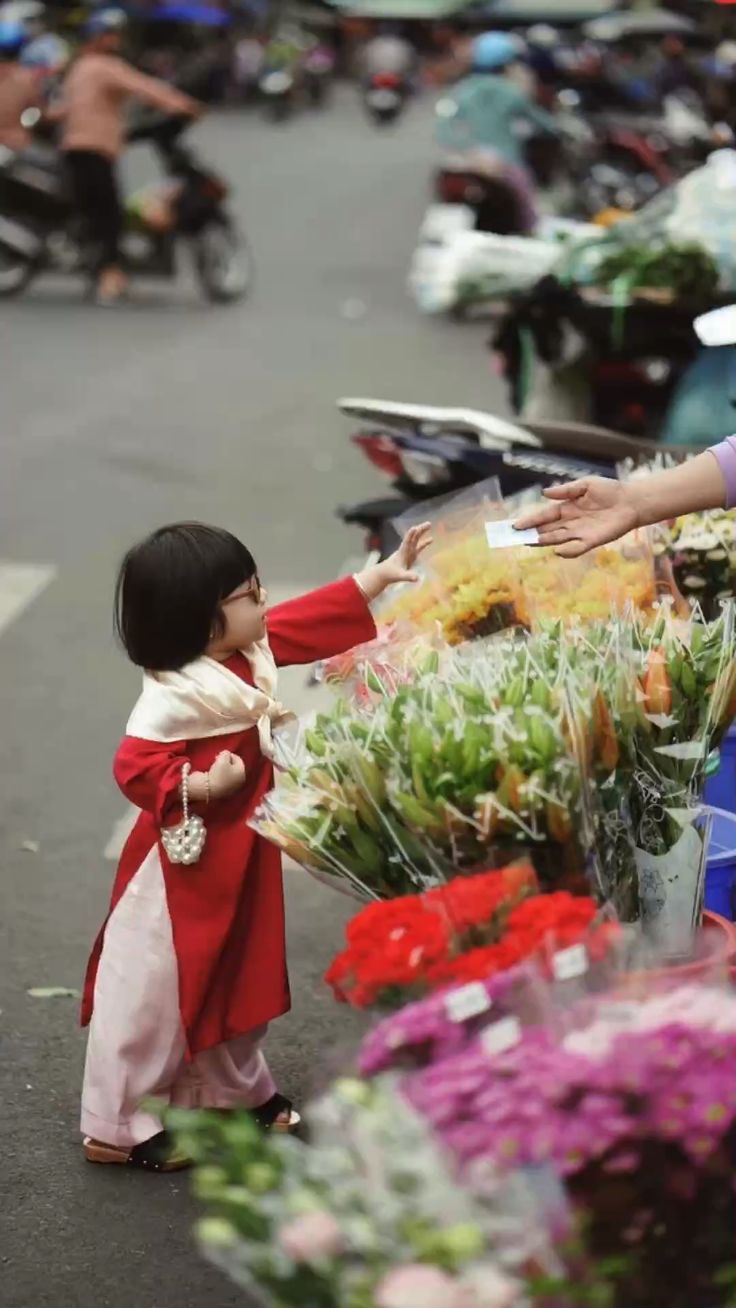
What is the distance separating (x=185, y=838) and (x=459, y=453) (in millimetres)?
1853

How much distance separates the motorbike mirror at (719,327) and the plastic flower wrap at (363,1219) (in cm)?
279

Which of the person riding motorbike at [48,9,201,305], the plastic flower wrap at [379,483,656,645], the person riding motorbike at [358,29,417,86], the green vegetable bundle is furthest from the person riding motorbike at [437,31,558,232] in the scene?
the person riding motorbike at [358,29,417,86]

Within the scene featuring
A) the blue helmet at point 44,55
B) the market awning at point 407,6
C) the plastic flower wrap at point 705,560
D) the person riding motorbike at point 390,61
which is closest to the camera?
the plastic flower wrap at point 705,560

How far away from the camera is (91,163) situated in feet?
46.7

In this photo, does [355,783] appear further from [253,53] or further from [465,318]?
[253,53]

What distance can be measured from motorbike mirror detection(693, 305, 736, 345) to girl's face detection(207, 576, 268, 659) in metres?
1.40

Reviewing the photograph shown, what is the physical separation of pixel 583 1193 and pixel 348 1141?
0.24 m

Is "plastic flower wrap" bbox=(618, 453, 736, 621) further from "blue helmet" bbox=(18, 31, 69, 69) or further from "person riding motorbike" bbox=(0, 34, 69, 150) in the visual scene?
"blue helmet" bbox=(18, 31, 69, 69)

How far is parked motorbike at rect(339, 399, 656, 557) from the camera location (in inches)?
201

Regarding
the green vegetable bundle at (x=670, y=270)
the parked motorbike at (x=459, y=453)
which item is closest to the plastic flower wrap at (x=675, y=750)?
the parked motorbike at (x=459, y=453)

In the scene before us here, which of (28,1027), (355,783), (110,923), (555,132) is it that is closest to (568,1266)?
(355,783)

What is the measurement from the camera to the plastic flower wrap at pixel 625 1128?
1.94 metres

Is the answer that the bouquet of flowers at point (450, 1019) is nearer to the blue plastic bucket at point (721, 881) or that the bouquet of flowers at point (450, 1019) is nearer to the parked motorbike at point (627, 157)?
the blue plastic bucket at point (721, 881)

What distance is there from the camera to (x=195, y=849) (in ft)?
11.6
